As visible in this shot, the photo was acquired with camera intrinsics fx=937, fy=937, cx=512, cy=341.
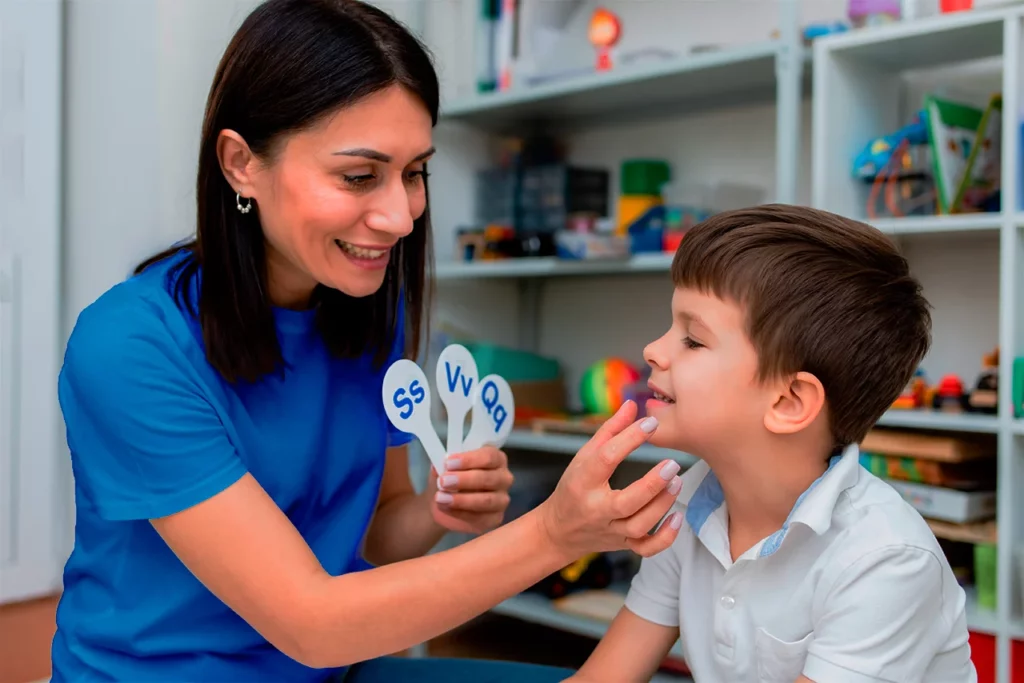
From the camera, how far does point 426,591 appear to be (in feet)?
3.17

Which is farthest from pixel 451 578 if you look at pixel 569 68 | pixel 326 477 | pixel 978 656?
pixel 569 68

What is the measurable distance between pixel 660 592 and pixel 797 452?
9.3 inches

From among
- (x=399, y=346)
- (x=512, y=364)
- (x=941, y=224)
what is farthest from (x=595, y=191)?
(x=399, y=346)

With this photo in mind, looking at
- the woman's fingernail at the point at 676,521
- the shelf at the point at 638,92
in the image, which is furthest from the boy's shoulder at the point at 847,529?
the shelf at the point at 638,92

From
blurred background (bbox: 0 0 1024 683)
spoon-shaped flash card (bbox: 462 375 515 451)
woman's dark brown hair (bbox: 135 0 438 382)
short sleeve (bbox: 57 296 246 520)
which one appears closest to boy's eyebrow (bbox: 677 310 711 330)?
spoon-shaped flash card (bbox: 462 375 515 451)

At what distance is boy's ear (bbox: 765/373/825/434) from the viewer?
99 centimetres

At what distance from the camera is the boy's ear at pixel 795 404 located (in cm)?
99

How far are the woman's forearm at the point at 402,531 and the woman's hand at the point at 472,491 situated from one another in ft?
0.15

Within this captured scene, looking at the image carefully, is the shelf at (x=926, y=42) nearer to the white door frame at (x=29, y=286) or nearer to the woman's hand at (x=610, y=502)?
the woman's hand at (x=610, y=502)

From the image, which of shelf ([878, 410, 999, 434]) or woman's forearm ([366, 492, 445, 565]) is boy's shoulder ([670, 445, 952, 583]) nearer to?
woman's forearm ([366, 492, 445, 565])

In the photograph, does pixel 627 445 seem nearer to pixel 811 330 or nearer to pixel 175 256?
pixel 811 330

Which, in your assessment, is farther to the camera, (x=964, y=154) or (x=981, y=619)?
(x=964, y=154)

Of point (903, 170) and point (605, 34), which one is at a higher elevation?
point (605, 34)

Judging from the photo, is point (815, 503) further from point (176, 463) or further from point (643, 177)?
point (643, 177)
